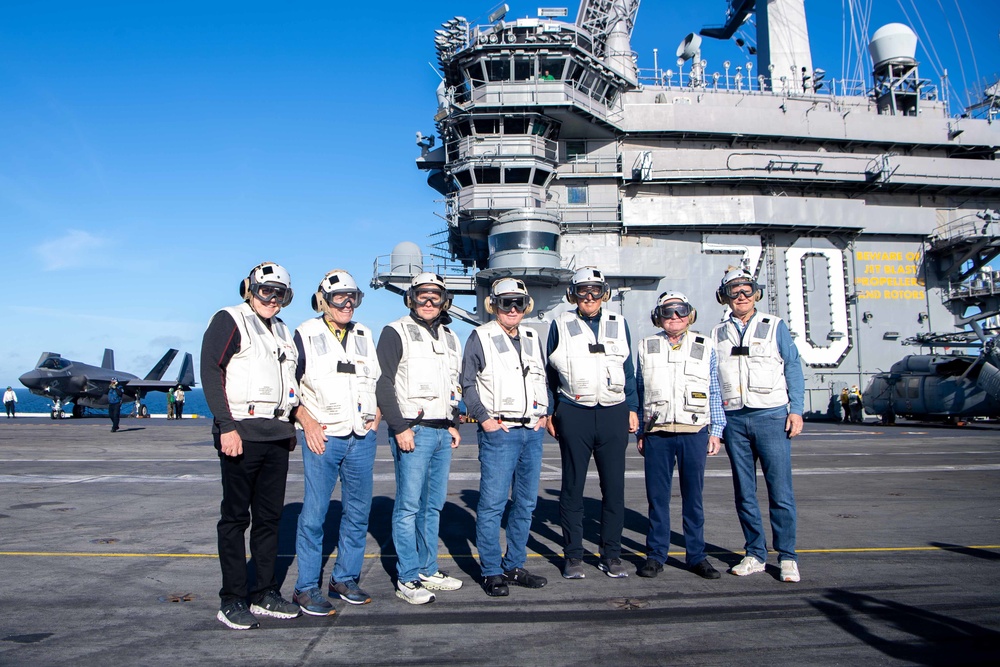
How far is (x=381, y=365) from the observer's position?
508 cm

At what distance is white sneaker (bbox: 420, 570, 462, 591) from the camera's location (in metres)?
5.15

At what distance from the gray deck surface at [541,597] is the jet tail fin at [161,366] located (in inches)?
2108

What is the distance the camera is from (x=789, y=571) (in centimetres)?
533

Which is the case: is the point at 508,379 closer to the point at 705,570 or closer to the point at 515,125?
the point at 705,570

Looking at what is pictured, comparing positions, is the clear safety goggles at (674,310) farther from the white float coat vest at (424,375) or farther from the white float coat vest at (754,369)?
the white float coat vest at (424,375)

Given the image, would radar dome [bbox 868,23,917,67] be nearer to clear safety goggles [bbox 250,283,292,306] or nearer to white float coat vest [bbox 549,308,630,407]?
white float coat vest [bbox 549,308,630,407]

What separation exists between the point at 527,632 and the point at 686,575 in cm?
205

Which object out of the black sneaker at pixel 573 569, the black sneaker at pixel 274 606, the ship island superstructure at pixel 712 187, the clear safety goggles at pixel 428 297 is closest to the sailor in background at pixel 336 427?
the black sneaker at pixel 274 606

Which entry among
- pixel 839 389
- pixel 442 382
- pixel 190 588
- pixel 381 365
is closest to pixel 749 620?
pixel 442 382

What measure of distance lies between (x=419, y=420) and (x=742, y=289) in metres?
3.25

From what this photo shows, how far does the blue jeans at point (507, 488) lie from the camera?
520 centimetres

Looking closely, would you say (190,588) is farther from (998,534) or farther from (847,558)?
(998,534)

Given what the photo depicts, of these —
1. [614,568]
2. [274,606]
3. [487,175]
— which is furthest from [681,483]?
[487,175]

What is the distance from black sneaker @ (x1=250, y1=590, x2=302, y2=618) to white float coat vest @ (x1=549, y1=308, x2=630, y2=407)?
2.79 m
